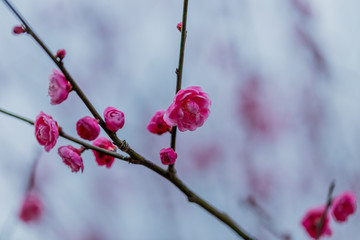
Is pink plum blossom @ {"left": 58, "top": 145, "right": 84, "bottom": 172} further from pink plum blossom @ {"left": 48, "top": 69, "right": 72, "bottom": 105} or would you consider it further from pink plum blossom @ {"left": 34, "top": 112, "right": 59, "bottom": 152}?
pink plum blossom @ {"left": 48, "top": 69, "right": 72, "bottom": 105}

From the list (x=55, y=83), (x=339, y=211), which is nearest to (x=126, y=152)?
(x=55, y=83)

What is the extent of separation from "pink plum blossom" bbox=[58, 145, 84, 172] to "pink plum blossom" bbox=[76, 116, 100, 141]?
0.11m

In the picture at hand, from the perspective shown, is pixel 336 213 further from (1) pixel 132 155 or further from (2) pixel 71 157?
(2) pixel 71 157

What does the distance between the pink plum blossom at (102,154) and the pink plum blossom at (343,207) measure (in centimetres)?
134

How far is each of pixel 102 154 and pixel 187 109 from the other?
1.43 feet

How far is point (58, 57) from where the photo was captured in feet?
4.56

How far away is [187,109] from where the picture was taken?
1.58m

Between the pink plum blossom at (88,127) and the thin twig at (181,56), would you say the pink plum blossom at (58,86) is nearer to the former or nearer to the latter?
the pink plum blossom at (88,127)

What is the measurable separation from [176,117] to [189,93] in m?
0.12

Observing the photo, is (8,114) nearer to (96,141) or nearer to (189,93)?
(96,141)

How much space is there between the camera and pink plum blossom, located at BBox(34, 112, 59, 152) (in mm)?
1440

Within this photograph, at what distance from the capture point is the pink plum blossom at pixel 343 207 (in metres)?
2.08

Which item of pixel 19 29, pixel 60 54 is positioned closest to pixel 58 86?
pixel 60 54

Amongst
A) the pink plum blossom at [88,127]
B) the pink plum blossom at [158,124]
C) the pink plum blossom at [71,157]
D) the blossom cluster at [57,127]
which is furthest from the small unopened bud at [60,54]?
the pink plum blossom at [158,124]
